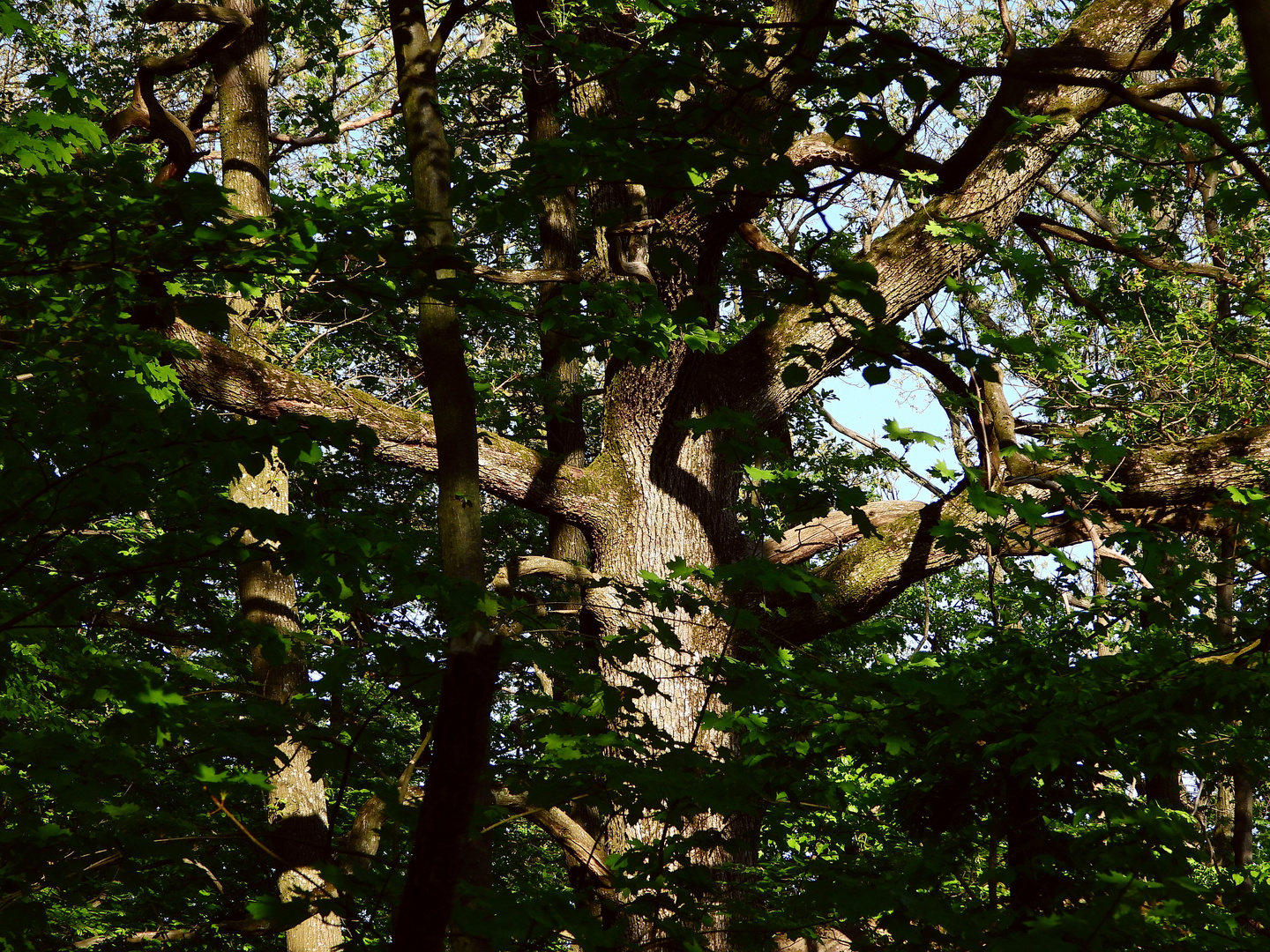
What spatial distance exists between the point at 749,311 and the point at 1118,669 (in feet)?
10.0

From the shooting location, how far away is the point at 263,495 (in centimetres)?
819

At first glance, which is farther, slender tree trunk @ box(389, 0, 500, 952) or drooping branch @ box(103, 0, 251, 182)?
drooping branch @ box(103, 0, 251, 182)

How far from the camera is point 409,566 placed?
3547 millimetres

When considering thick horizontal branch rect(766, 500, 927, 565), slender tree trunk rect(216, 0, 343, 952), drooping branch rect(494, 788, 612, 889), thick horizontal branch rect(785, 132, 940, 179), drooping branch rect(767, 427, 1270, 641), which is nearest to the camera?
drooping branch rect(494, 788, 612, 889)

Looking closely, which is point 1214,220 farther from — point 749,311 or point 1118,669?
point 749,311

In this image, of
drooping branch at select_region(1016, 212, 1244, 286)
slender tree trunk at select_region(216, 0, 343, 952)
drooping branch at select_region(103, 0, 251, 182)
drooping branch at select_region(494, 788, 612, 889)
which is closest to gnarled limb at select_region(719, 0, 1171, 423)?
drooping branch at select_region(1016, 212, 1244, 286)

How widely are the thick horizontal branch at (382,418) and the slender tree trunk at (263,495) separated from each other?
63cm

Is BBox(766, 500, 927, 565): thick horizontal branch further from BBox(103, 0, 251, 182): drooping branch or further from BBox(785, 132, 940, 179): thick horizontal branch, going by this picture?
BBox(103, 0, 251, 182): drooping branch

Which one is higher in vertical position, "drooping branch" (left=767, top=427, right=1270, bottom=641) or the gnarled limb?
the gnarled limb

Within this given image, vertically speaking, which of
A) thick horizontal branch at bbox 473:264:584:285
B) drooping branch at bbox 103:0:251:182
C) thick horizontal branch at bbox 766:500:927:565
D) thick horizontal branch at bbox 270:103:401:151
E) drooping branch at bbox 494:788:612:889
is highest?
thick horizontal branch at bbox 270:103:401:151

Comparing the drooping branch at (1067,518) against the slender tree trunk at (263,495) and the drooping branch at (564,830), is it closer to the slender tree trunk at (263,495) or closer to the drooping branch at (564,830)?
the drooping branch at (564,830)

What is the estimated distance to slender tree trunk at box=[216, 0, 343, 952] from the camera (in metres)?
7.32

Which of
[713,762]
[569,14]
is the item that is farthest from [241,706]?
[569,14]

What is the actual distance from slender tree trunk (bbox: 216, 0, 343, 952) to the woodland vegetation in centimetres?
5
